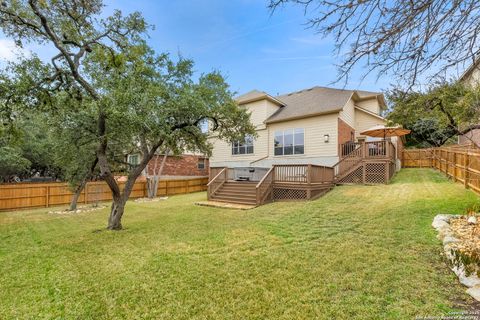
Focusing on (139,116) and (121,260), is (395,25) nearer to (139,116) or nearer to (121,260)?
(139,116)

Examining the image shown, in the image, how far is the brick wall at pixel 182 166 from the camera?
71.3 feet

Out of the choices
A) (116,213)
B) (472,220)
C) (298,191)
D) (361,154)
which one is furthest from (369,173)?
(116,213)

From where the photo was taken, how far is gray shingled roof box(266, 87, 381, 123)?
49.1ft

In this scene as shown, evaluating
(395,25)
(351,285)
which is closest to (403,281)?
(351,285)

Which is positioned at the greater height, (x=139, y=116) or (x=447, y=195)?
(x=139, y=116)

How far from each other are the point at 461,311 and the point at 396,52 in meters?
3.16

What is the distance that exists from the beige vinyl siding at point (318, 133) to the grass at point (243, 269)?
6.75 meters

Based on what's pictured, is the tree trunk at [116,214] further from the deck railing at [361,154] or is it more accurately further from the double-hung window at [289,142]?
the double-hung window at [289,142]

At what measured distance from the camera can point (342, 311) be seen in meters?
3.00

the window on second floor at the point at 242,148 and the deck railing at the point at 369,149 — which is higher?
the window on second floor at the point at 242,148

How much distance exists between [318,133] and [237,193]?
20.3ft

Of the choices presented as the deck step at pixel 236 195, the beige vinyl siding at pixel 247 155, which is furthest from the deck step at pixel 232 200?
the beige vinyl siding at pixel 247 155

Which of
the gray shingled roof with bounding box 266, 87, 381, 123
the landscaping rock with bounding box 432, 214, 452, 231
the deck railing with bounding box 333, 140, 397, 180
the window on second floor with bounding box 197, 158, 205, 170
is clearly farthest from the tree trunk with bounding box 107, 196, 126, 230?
the window on second floor with bounding box 197, 158, 205, 170

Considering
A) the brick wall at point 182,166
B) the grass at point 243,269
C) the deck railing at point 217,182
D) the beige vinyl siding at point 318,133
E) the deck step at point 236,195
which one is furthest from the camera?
the brick wall at point 182,166
